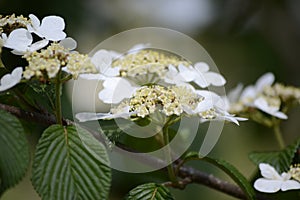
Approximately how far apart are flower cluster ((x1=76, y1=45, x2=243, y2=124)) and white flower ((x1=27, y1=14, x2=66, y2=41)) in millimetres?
56

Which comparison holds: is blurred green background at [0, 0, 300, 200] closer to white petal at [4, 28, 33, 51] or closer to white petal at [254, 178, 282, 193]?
white petal at [254, 178, 282, 193]

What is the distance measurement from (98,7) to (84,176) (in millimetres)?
1352

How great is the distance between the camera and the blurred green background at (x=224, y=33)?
1.55 m

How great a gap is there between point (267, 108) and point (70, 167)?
0.44m

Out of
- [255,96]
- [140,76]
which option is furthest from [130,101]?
[255,96]

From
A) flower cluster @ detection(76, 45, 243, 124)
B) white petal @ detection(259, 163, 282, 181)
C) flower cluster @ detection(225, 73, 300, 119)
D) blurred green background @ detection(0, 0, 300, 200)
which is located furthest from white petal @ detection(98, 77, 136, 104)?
blurred green background @ detection(0, 0, 300, 200)

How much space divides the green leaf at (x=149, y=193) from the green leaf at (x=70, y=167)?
6cm

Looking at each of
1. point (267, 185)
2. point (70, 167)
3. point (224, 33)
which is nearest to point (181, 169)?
point (267, 185)

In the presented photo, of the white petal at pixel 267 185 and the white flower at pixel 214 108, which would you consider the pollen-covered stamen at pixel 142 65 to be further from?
the white petal at pixel 267 185

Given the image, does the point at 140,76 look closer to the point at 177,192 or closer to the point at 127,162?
the point at 127,162

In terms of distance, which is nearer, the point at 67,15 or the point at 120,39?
the point at 67,15

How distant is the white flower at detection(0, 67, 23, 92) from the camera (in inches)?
20.9

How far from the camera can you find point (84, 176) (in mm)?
530

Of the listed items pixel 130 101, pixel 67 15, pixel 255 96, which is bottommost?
pixel 130 101
